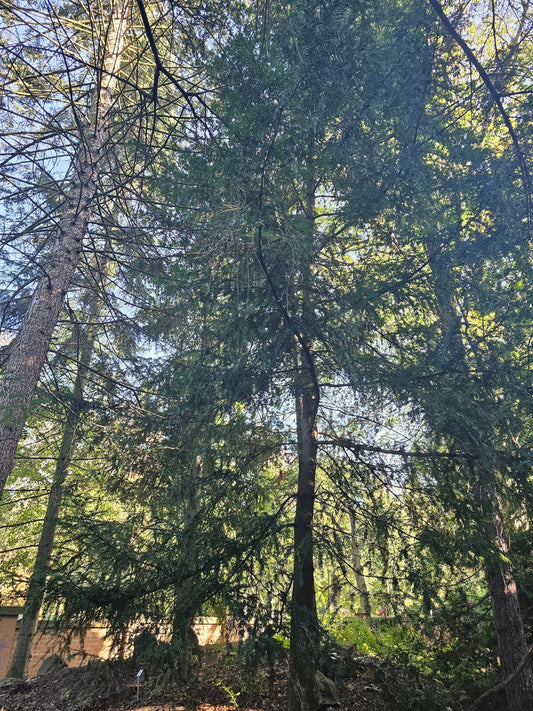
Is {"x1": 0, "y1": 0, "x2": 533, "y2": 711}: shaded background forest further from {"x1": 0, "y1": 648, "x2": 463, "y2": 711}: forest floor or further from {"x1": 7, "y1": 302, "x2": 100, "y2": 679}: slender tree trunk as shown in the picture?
{"x1": 7, "y1": 302, "x2": 100, "y2": 679}: slender tree trunk

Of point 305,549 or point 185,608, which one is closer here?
point 185,608

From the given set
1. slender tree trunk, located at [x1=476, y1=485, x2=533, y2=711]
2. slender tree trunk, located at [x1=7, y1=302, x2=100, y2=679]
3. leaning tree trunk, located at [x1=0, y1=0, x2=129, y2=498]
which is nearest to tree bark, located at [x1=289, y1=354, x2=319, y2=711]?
slender tree trunk, located at [x1=476, y1=485, x2=533, y2=711]

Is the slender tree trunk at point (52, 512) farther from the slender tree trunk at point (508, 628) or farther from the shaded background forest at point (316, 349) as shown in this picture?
the slender tree trunk at point (508, 628)

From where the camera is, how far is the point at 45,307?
5.27 m

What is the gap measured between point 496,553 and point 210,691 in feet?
14.0

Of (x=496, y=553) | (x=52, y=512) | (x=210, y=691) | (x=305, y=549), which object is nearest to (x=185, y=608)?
(x=305, y=549)

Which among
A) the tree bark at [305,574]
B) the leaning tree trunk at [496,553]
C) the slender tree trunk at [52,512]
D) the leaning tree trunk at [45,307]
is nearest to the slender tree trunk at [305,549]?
the tree bark at [305,574]

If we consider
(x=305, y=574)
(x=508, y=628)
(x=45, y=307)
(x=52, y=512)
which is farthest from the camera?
(x=52, y=512)

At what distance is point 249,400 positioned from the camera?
4957 millimetres

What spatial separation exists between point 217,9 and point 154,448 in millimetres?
5354

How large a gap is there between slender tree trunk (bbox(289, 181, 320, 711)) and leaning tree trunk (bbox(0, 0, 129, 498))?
3.09 meters

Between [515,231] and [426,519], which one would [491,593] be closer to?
[426,519]

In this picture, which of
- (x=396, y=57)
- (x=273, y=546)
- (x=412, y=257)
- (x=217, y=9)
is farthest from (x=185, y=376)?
(x=396, y=57)

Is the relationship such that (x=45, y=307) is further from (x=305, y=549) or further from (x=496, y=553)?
(x=496, y=553)
